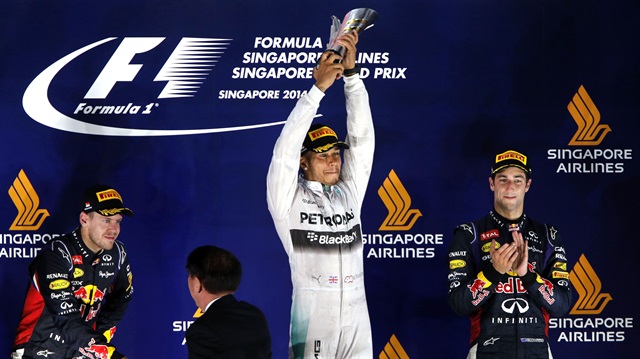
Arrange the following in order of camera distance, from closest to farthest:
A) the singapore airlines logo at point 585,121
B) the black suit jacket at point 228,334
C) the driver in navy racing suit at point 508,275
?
1. the black suit jacket at point 228,334
2. the driver in navy racing suit at point 508,275
3. the singapore airlines logo at point 585,121

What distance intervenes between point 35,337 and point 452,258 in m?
2.09

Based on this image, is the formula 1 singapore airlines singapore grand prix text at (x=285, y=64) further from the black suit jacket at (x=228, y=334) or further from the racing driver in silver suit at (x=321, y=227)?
the black suit jacket at (x=228, y=334)

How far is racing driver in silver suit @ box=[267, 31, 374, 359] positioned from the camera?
3779 mm

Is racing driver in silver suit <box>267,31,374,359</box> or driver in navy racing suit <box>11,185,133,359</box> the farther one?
driver in navy racing suit <box>11,185,133,359</box>

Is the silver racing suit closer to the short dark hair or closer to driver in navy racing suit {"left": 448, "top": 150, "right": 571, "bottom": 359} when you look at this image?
driver in navy racing suit {"left": 448, "top": 150, "right": 571, "bottom": 359}

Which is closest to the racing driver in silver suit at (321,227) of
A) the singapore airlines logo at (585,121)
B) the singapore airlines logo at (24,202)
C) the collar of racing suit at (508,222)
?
the collar of racing suit at (508,222)

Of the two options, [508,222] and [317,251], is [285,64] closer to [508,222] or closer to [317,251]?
[317,251]

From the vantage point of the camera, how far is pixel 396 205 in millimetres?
4895

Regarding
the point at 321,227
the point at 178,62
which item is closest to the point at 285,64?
the point at 178,62

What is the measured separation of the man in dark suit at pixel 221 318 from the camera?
280cm

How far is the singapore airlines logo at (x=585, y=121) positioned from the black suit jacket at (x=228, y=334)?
2717 millimetres

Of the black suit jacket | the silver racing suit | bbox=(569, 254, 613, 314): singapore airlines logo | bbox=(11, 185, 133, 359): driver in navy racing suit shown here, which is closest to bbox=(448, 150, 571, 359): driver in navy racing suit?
the silver racing suit

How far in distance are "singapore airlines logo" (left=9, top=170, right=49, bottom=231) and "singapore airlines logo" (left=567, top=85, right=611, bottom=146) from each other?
3146mm

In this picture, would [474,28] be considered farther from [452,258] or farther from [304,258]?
[304,258]
